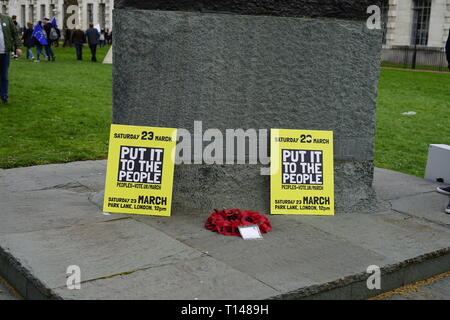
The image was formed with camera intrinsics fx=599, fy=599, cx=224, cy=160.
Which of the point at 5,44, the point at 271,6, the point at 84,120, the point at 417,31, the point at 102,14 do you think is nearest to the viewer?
the point at 271,6

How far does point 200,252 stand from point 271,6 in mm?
2119

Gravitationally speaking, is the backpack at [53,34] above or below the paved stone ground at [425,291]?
above

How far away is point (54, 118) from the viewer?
426 inches

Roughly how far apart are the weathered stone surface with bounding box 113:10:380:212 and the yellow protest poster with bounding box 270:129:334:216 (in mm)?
95

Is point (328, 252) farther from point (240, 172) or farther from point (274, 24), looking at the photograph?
point (274, 24)

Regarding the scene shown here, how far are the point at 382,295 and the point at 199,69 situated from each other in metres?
2.22

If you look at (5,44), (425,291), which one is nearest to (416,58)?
(5,44)

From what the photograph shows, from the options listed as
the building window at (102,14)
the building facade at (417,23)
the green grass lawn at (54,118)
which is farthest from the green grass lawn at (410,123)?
the building window at (102,14)

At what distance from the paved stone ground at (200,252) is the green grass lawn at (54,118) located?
2.26 meters

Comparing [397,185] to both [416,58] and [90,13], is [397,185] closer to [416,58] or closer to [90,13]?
[416,58]

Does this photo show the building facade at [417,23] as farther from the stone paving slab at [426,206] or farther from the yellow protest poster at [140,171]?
the yellow protest poster at [140,171]

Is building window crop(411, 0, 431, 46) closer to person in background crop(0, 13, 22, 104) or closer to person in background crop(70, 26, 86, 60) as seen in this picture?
person in background crop(70, 26, 86, 60)

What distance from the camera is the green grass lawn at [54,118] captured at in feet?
25.1

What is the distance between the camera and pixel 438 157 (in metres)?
6.57
